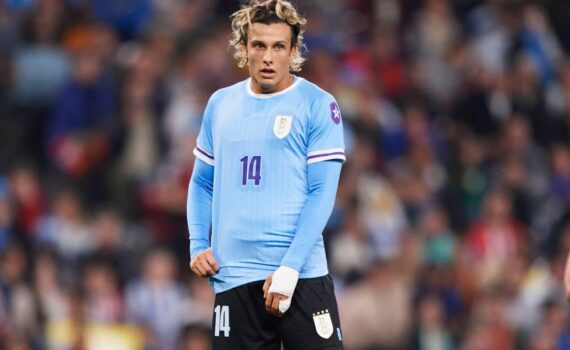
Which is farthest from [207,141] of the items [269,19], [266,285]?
[266,285]

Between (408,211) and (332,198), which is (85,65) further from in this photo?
(332,198)

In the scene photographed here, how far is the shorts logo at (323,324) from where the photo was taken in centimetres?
696

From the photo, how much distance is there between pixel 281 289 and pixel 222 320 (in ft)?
1.43

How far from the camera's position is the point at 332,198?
273 inches

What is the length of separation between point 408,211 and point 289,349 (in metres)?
7.78

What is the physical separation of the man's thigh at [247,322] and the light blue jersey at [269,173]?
6 centimetres

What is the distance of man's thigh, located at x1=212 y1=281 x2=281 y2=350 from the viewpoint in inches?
275

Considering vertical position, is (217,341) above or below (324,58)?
below

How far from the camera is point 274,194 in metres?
6.95

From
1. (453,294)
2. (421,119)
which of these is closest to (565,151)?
(421,119)

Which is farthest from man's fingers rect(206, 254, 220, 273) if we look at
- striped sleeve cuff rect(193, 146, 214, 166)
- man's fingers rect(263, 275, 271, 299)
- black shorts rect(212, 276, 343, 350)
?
striped sleeve cuff rect(193, 146, 214, 166)

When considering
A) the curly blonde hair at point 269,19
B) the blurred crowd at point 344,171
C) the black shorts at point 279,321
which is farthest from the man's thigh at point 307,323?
the blurred crowd at point 344,171

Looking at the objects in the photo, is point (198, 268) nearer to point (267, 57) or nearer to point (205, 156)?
point (205, 156)

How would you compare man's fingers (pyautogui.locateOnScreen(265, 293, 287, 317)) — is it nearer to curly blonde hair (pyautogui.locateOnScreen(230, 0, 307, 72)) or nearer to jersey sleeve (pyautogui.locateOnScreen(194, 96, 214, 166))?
jersey sleeve (pyautogui.locateOnScreen(194, 96, 214, 166))
